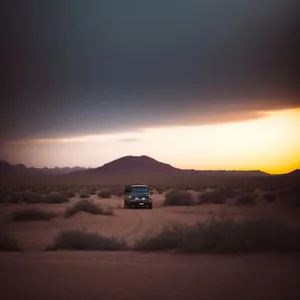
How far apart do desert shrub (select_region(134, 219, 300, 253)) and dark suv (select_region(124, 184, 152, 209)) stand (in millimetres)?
20630

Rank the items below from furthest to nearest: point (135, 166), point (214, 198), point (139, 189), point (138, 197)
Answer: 1. point (135, 166)
2. point (214, 198)
3. point (139, 189)
4. point (138, 197)

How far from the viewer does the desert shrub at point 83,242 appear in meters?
14.3

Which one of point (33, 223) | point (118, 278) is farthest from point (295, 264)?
point (33, 223)

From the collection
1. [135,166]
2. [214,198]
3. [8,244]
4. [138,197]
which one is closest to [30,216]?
[138,197]

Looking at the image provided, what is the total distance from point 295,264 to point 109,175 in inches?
5189

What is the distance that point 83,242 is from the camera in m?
14.5

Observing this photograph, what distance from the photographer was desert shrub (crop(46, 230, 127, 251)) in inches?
565

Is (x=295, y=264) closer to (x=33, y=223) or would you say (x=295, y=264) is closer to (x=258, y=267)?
(x=258, y=267)

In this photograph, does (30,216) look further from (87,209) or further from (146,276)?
(146,276)

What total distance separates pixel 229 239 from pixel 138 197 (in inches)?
857

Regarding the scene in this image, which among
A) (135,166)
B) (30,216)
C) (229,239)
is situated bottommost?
(229,239)

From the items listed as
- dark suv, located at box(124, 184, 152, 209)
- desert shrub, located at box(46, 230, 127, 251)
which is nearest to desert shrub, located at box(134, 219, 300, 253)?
desert shrub, located at box(46, 230, 127, 251)

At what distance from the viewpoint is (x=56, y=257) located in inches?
495

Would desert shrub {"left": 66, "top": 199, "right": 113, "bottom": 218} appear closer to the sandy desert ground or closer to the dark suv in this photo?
the dark suv
